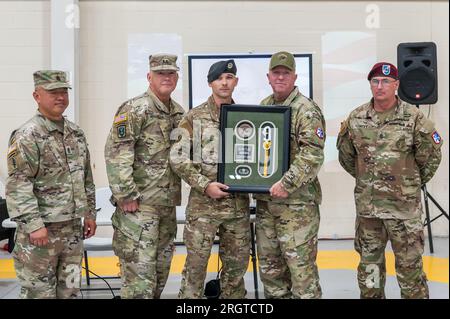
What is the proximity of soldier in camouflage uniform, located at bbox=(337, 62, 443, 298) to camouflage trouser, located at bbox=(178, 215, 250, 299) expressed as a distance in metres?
0.85

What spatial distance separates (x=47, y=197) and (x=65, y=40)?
3.56 meters

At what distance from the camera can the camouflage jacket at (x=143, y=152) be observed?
3.48m

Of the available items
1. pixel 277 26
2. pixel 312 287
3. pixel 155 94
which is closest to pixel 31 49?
pixel 277 26

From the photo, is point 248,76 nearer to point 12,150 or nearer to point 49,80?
point 49,80

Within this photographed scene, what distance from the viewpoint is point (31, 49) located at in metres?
6.48

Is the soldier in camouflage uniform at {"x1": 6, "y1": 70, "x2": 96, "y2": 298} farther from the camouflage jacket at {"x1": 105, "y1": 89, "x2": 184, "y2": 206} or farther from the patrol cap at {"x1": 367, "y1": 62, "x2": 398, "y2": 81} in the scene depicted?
the patrol cap at {"x1": 367, "y1": 62, "x2": 398, "y2": 81}

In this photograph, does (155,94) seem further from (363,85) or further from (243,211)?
(363,85)

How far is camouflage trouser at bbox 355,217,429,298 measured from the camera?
11.8 feet

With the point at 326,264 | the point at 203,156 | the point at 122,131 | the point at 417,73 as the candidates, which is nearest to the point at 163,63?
the point at 122,131

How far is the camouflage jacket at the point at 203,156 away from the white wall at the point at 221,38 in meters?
3.10

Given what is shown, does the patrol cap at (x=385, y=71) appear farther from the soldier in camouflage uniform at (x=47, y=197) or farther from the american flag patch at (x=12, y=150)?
the american flag patch at (x=12, y=150)

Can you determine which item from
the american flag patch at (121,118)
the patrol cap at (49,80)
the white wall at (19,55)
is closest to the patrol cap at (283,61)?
the american flag patch at (121,118)

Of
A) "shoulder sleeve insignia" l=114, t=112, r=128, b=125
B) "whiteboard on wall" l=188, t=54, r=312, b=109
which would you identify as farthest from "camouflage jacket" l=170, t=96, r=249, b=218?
"whiteboard on wall" l=188, t=54, r=312, b=109

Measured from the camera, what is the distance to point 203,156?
3.46m
